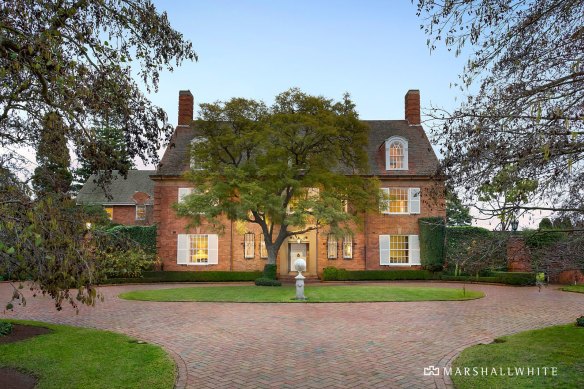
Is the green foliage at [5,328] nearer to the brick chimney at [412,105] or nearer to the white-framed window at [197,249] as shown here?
the white-framed window at [197,249]

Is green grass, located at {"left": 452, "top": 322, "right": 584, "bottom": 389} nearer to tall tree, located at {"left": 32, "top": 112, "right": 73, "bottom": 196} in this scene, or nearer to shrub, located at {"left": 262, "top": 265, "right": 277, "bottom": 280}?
tall tree, located at {"left": 32, "top": 112, "right": 73, "bottom": 196}

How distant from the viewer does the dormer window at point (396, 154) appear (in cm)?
2841

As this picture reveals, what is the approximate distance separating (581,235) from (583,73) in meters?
2.67

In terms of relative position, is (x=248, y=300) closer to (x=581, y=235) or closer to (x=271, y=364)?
(x=271, y=364)

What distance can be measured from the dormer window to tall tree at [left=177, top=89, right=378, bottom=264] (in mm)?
5344

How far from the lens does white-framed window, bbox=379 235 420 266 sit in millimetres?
27750

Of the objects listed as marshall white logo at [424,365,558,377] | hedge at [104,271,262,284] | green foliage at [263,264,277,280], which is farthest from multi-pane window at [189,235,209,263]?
marshall white logo at [424,365,558,377]

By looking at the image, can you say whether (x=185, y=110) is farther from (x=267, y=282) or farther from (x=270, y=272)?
(x=267, y=282)

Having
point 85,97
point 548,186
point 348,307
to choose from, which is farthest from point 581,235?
point 348,307

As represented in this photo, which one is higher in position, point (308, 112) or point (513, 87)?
point (308, 112)

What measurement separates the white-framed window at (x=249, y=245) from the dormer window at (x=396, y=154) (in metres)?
9.58

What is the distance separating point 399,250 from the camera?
28.0 metres

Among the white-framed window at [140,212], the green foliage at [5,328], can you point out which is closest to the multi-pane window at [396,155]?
the white-framed window at [140,212]

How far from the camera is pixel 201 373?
24.2 ft
